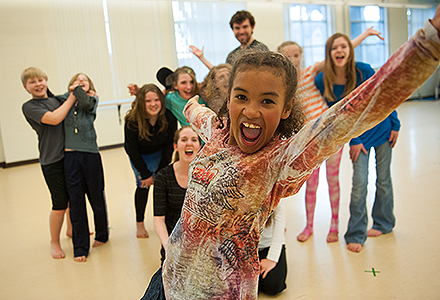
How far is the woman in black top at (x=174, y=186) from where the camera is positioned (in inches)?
100

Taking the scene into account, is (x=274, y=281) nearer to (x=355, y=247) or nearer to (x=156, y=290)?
(x=355, y=247)

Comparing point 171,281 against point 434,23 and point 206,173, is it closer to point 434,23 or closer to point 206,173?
point 206,173

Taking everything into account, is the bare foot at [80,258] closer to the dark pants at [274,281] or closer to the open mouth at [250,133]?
the dark pants at [274,281]

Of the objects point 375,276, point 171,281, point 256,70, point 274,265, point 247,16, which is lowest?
point 375,276

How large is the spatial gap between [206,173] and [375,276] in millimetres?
1964

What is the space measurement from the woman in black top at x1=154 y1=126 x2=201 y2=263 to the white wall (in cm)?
535

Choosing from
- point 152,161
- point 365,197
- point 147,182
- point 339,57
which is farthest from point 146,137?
point 365,197

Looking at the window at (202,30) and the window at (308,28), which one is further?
the window at (308,28)

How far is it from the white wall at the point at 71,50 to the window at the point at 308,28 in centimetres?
354

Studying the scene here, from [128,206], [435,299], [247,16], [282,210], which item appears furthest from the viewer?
[128,206]

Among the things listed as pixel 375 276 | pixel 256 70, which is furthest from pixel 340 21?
pixel 256 70

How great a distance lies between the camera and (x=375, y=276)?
8.14 ft

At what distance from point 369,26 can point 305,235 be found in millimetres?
10433

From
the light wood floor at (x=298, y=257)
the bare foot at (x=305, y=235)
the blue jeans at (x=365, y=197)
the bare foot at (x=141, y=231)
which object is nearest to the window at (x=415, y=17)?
the light wood floor at (x=298, y=257)
